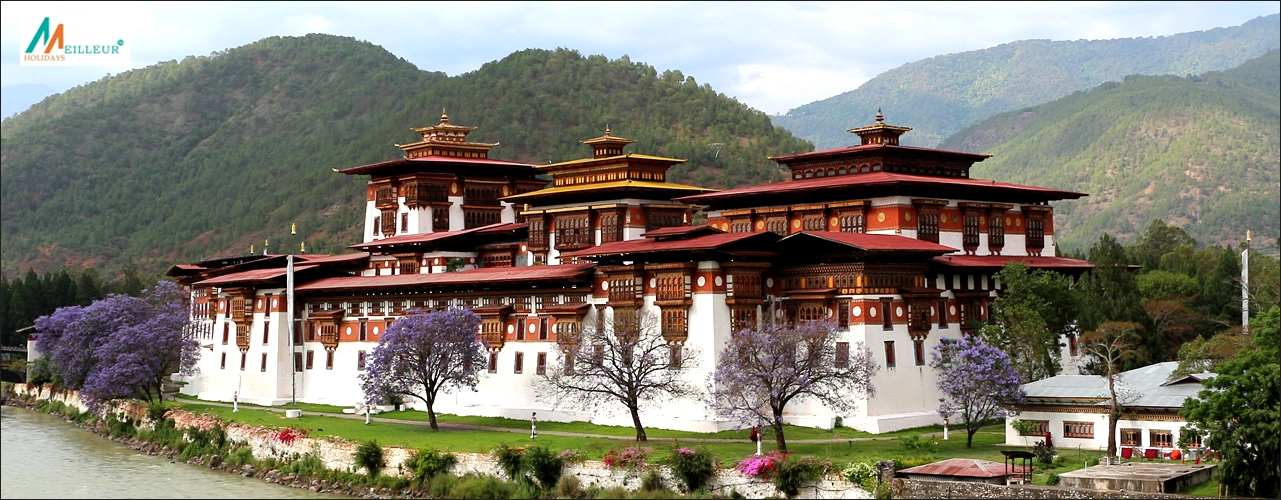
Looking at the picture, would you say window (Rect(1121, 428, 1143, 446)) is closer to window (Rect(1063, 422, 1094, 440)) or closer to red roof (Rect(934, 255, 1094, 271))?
window (Rect(1063, 422, 1094, 440))

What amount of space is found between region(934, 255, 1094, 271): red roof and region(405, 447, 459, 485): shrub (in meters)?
18.6

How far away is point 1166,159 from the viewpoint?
159375 mm

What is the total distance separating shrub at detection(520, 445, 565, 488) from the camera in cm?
4759

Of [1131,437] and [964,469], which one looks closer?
[964,469]

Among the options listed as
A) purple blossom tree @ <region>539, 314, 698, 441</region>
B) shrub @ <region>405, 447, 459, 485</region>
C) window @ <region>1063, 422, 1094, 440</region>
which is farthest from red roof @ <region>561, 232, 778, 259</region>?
window @ <region>1063, 422, 1094, 440</region>

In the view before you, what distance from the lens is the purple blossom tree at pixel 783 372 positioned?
4941 centimetres

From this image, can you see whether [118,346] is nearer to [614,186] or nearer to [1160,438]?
[614,186]

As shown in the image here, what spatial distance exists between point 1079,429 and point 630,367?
14.8 meters

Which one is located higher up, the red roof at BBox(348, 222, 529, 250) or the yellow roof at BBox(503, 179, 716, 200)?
the yellow roof at BBox(503, 179, 716, 200)

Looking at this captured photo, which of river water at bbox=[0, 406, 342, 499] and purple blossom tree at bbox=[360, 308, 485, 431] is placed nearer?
river water at bbox=[0, 406, 342, 499]

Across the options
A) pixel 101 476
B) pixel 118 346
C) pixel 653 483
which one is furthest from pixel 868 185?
pixel 118 346

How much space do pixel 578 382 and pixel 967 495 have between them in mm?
19629

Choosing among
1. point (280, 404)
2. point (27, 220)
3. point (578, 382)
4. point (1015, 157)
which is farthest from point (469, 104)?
point (578, 382)

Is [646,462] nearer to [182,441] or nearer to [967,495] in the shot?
[967,495]
